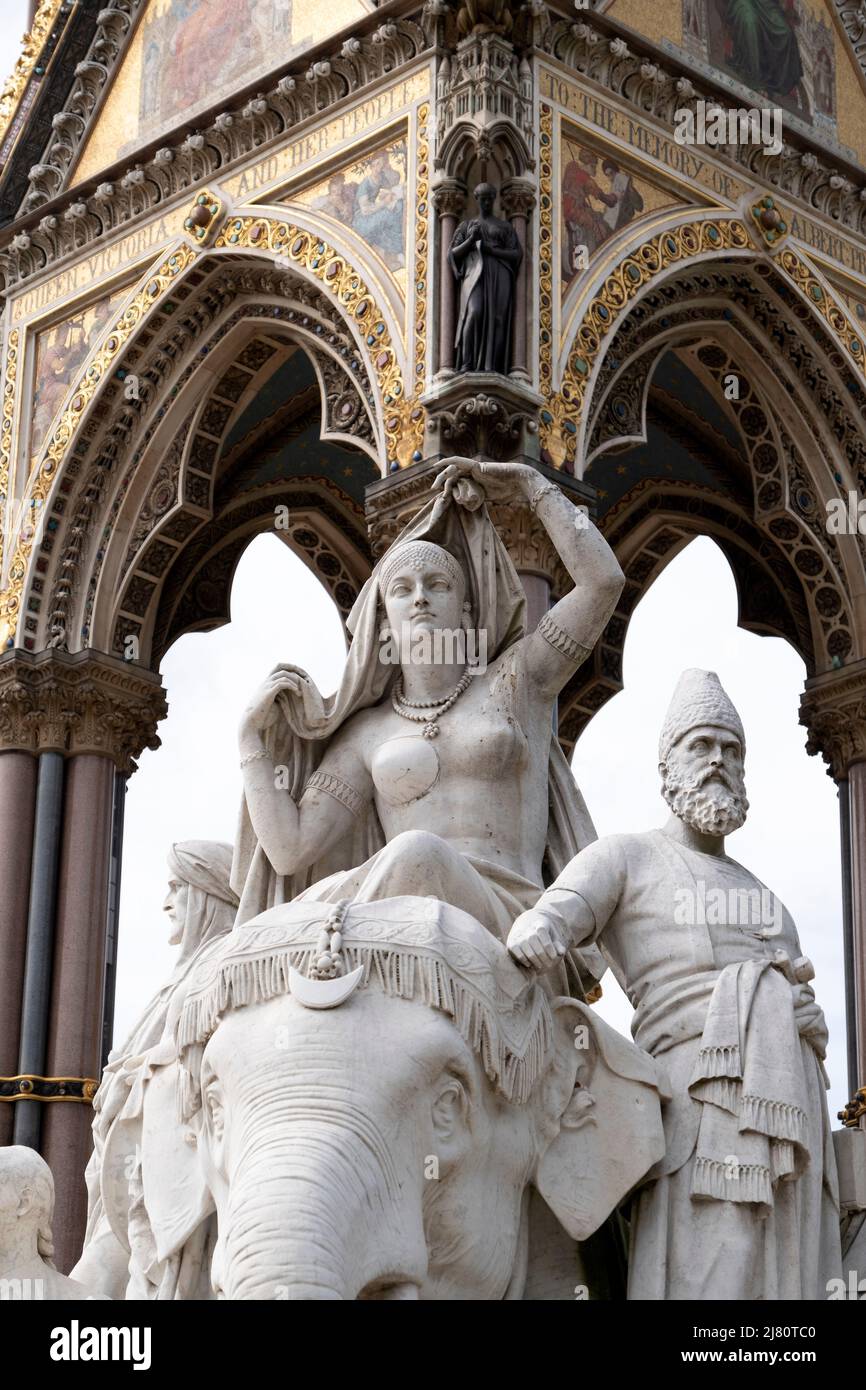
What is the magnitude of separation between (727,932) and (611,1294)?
2.67 feet


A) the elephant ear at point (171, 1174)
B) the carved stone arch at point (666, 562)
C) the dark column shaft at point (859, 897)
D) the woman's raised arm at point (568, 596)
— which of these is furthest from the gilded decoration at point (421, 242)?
the elephant ear at point (171, 1174)

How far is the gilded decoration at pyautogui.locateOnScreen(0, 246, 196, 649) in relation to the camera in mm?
19750

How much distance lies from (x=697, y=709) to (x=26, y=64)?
14.9 meters

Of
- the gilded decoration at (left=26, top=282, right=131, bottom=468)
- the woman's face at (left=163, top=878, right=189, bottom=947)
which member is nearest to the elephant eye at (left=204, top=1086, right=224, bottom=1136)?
the woman's face at (left=163, top=878, right=189, bottom=947)

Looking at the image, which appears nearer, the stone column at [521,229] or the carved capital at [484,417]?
the carved capital at [484,417]

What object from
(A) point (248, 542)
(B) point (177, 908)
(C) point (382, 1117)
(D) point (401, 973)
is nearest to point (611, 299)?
(A) point (248, 542)

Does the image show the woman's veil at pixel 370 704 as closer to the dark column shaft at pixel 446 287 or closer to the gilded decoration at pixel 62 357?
the dark column shaft at pixel 446 287

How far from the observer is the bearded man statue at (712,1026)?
21.0ft

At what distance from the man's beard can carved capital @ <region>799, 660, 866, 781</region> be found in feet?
44.0

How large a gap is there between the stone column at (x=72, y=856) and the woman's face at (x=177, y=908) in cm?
935

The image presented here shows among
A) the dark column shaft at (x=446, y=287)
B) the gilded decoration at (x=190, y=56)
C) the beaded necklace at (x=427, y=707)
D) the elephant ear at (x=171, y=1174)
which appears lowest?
the elephant ear at (x=171, y=1174)

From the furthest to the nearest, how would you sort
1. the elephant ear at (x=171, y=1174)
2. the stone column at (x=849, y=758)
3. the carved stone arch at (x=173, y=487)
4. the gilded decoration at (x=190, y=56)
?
the stone column at (x=849, y=758)
the carved stone arch at (x=173, y=487)
the gilded decoration at (x=190, y=56)
the elephant ear at (x=171, y=1174)

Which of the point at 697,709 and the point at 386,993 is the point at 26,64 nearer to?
the point at 697,709

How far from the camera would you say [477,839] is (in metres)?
7.48
